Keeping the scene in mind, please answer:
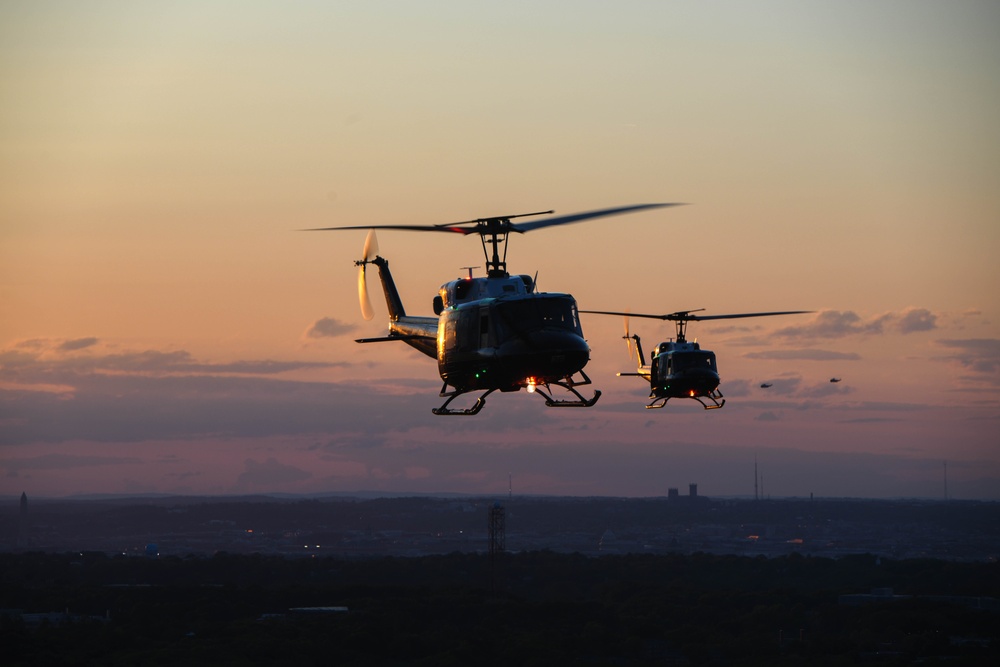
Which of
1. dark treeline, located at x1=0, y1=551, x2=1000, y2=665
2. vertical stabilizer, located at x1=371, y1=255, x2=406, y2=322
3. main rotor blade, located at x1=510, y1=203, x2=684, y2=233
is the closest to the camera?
main rotor blade, located at x1=510, y1=203, x2=684, y2=233

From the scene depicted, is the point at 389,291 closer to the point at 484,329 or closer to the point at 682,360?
the point at 484,329

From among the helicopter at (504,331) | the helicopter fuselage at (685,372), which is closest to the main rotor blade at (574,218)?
the helicopter at (504,331)

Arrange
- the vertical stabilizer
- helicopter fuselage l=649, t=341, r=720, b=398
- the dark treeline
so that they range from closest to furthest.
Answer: the vertical stabilizer
helicopter fuselage l=649, t=341, r=720, b=398
the dark treeline

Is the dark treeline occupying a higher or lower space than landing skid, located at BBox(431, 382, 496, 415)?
lower

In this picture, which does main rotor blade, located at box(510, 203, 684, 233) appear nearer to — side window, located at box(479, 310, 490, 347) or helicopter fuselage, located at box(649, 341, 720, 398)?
side window, located at box(479, 310, 490, 347)

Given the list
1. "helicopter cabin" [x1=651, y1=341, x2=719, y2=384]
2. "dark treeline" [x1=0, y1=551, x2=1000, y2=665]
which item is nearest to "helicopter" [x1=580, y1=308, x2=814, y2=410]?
"helicopter cabin" [x1=651, y1=341, x2=719, y2=384]

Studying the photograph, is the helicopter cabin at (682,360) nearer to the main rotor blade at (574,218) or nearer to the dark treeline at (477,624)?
the main rotor blade at (574,218)

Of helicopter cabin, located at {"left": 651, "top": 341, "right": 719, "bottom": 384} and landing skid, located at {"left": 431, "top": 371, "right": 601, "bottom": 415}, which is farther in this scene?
helicopter cabin, located at {"left": 651, "top": 341, "right": 719, "bottom": 384}
